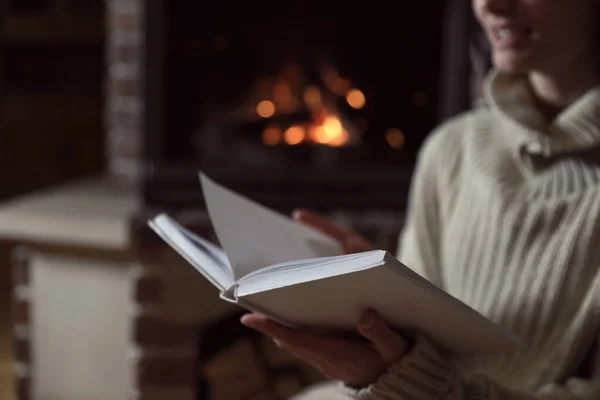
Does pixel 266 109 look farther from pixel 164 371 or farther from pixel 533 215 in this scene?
pixel 533 215

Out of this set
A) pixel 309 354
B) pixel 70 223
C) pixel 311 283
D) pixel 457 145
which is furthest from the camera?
pixel 70 223

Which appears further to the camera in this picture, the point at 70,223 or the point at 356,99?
the point at 356,99

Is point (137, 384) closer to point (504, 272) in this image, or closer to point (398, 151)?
point (398, 151)

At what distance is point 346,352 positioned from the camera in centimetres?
68

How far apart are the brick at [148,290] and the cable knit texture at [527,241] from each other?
729 mm

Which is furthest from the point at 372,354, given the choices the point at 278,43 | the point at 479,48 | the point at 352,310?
the point at 278,43

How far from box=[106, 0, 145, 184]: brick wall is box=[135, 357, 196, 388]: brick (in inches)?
20.3

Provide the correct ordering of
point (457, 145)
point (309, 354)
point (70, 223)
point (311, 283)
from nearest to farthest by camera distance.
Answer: point (311, 283) → point (309, 354) → point (457, 145) → point (70, 223)

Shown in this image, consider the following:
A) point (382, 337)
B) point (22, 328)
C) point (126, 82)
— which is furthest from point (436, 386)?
point (126, 82)

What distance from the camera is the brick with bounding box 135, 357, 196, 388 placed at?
5.06ft

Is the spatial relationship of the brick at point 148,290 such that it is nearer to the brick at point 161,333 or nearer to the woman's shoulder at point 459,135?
the brick at point 161,333

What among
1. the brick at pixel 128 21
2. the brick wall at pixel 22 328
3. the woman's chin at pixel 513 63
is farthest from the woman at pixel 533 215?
the brick at pixel 128 21

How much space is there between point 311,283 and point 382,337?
11 cm

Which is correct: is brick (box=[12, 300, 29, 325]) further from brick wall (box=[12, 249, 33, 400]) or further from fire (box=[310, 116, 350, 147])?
fire (box=[310, 116, 350, 147])
